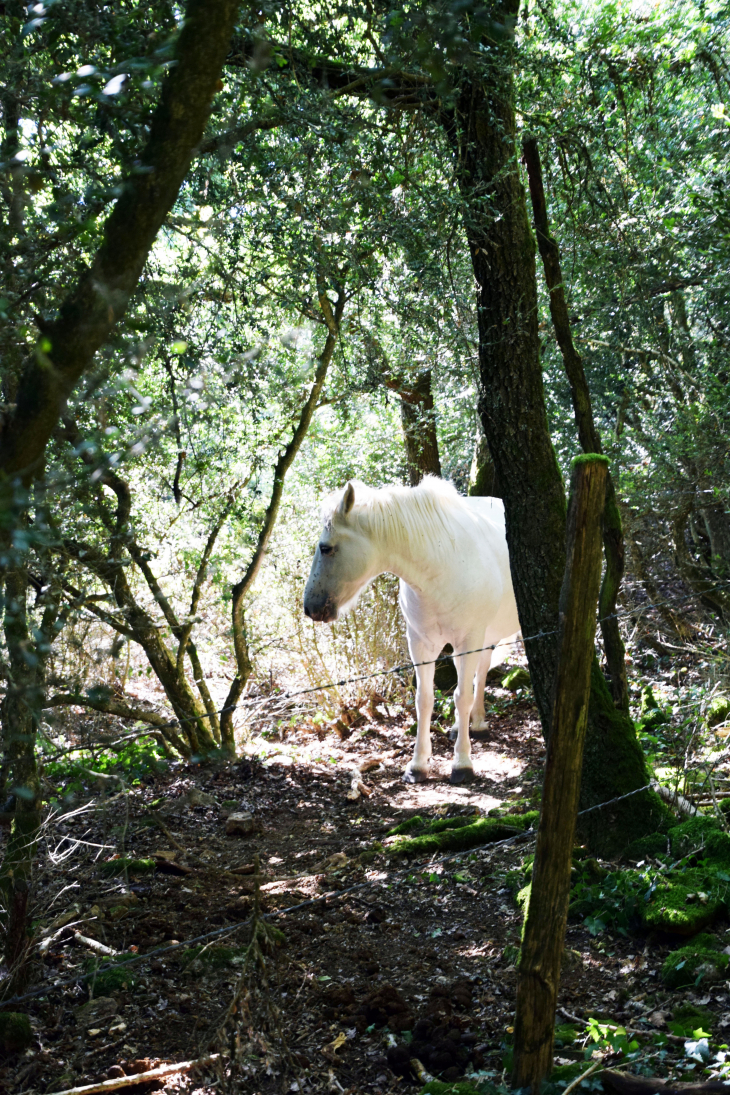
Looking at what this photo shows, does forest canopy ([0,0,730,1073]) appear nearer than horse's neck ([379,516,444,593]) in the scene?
Yes

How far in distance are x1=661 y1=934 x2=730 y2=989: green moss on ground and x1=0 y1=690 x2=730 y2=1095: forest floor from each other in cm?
6

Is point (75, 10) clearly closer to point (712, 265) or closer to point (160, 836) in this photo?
point (160, 836)

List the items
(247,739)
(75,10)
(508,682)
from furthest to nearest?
(508,682) → (247,739) → (75,10)

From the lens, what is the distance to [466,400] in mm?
7977

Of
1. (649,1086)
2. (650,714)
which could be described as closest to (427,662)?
(650,714)

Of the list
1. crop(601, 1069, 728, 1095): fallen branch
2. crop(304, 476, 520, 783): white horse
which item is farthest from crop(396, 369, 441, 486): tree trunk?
crop(601, 1069, 728, 1095): fallen branch

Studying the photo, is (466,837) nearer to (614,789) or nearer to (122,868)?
(614,789)

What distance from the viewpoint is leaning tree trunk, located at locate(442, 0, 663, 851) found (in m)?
4.04

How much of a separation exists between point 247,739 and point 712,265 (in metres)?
5.69

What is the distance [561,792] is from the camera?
2.35m

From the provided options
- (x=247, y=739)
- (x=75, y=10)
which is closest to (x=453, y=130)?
(x=75, y=10)

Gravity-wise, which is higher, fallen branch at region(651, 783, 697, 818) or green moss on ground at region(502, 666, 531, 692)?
green moss on ground at region(502, 666, 531, 692)

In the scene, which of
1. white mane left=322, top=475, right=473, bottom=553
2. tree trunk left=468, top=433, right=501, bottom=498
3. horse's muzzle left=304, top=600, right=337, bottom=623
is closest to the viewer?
horse's muzzle left=304, top=600, right=337, bottom=623

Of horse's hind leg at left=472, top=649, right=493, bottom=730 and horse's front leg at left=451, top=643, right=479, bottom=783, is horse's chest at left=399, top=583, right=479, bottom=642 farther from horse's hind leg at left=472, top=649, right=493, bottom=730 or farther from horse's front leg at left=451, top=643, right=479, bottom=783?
horse's hind leg at left=472, top=649, right=493, bottom=730
